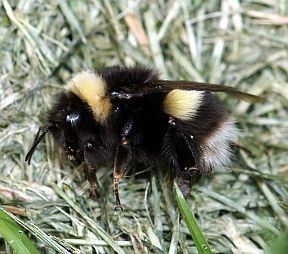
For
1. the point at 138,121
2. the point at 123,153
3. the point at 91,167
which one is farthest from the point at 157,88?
the point at 91,167

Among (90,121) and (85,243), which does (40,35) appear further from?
(85,243)

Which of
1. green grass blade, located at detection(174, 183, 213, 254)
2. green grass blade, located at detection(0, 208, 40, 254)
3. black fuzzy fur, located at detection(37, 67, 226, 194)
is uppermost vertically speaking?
black fuzzy fur, located at detection(37, 67, 226, 194)

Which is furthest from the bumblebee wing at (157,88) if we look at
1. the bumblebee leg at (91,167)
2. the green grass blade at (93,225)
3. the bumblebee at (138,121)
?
the green grass blade at (93,225)

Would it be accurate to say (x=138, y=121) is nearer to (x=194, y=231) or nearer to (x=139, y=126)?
(x=139, y=126)

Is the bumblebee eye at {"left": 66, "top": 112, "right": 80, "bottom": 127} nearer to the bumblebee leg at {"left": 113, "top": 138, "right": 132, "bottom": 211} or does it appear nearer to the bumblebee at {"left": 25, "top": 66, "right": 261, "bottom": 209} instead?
the bumblebee at {"left": 25, "top": 66, "right": 261, "bottom": 209}

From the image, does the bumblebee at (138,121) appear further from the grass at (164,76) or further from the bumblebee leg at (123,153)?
the grass at (164,76)

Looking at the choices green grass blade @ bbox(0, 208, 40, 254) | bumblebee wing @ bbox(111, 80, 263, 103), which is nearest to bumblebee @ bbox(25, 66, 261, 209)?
bumblebee wing @ bbox(111, 80, 263, 103)

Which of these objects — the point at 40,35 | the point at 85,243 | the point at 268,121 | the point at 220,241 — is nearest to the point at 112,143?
the point at 85,243
